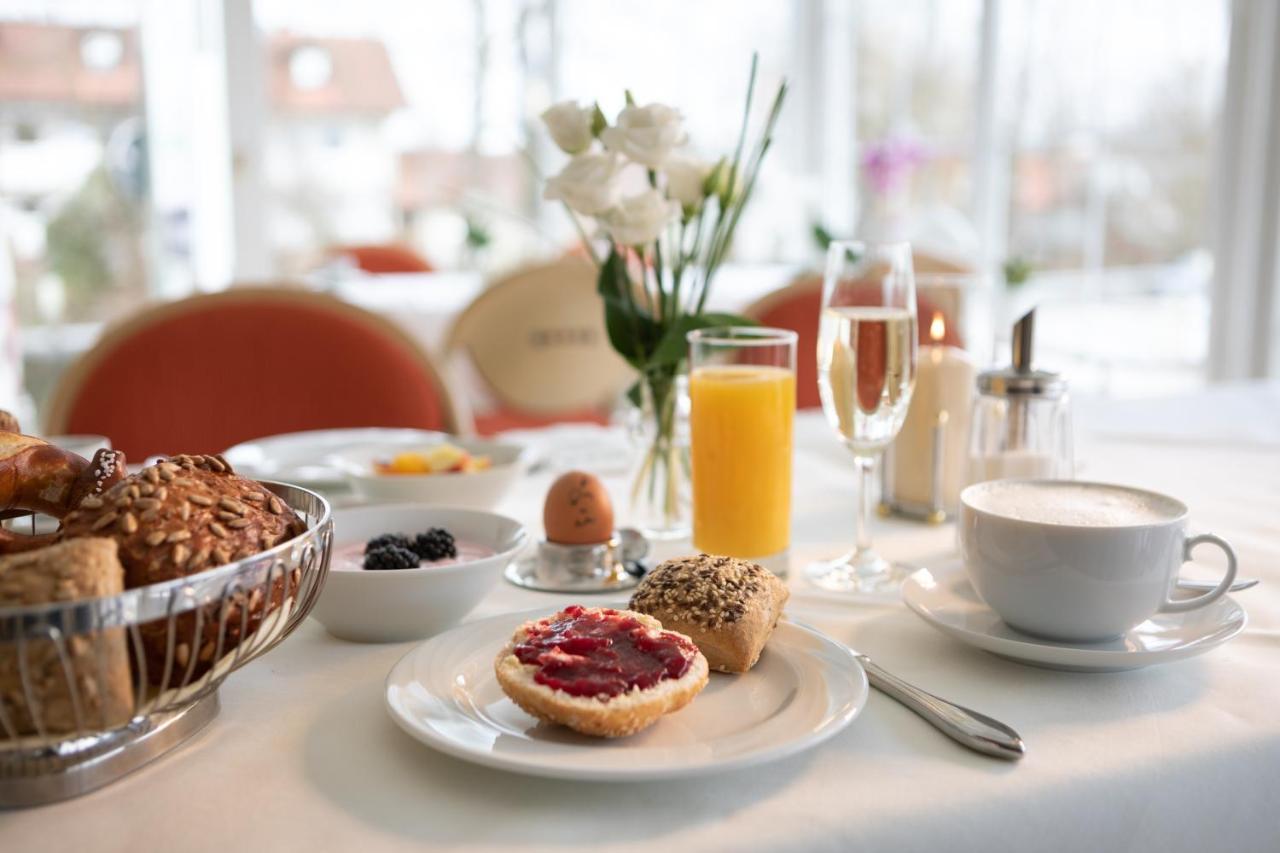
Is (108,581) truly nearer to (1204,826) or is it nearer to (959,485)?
(1204,826)

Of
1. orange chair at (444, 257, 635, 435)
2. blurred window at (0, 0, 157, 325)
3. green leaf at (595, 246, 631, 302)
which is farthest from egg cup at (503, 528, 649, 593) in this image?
blurred window at (0, 0, 157, 325)

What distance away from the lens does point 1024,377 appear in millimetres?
866

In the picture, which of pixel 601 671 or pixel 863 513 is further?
pixel 863 513

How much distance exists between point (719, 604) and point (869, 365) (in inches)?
12.0

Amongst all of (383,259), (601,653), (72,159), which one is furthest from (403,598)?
(383,259)

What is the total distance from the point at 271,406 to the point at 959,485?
102 cm

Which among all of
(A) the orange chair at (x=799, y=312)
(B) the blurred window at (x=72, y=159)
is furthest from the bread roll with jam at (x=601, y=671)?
(B) the blurred window at (x=72, y=159)

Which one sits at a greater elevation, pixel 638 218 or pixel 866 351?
pixel 638 218

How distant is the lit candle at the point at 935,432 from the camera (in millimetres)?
1006

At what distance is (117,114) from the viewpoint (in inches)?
148

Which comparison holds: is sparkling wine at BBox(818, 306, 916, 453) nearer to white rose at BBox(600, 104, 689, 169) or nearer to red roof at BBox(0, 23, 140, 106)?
white rose at BBox(600, 104, 689, 169)

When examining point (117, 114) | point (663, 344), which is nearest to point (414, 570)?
point (663, 344)

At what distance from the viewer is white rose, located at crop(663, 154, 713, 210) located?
89 cm

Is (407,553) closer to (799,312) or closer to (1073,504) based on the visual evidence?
(1073,504)
